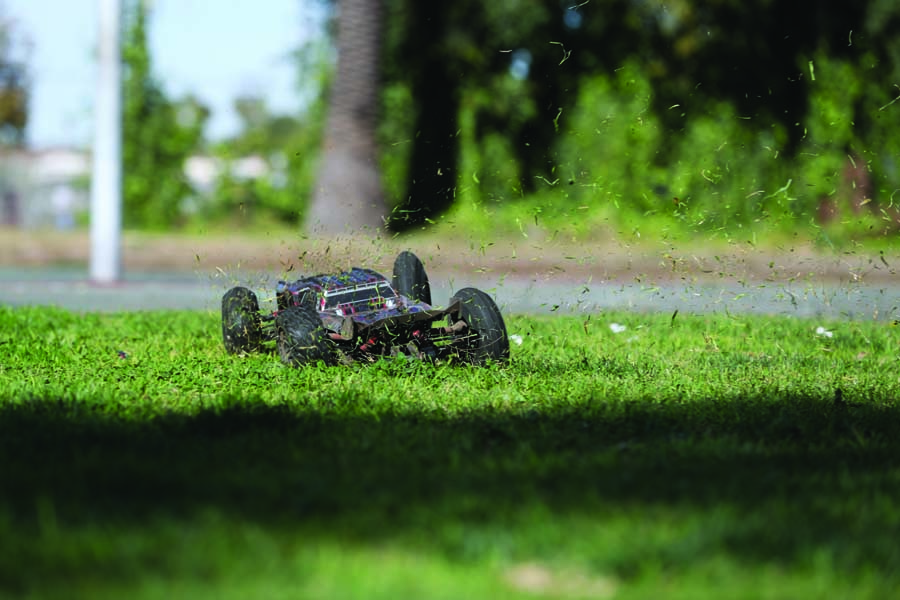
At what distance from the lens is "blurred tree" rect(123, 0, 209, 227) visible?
27.8m

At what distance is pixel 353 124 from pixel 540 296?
6386 millimetres

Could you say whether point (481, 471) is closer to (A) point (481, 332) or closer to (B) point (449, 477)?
(B) point (449, 477)

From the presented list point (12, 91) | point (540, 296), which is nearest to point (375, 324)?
point (540, 296)

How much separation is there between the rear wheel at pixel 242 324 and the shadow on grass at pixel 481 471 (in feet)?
7.09

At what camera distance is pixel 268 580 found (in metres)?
3.08

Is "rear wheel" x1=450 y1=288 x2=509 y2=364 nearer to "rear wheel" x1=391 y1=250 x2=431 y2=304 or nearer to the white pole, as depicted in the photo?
"rear wheel" x1=391 y1=250 x2=431 y2=304

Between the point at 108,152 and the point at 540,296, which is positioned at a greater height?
the point at 108,152

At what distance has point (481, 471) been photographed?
445cm

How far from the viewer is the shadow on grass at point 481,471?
12.0 feet

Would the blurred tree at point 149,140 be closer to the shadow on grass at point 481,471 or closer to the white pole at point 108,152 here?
the white pole at point 108,152

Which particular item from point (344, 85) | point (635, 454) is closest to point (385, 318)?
point (635, 454)

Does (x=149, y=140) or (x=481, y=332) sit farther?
(x=149, y=140)

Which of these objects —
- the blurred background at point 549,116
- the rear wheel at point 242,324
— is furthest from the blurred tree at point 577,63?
the rear wheel at point 242,324

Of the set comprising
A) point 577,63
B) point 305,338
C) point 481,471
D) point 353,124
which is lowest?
point 481,471
